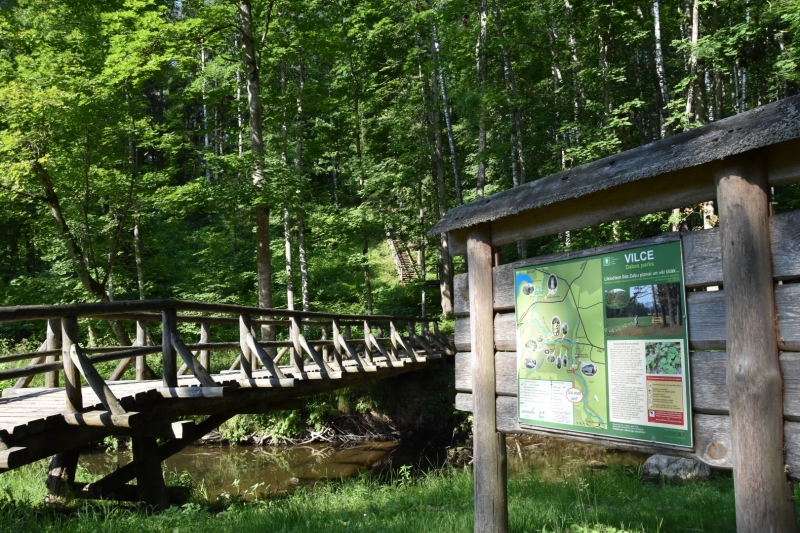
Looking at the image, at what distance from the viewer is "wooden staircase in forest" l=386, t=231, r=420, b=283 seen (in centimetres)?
2759

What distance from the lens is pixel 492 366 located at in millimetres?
3910

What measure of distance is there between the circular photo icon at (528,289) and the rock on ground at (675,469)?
569 centimetres

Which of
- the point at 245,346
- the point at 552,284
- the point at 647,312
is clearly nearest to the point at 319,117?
the point at 245,346

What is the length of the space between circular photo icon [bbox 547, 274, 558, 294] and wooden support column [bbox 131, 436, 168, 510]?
4956mm

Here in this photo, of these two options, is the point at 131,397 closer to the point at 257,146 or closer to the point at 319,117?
the point at 257,146

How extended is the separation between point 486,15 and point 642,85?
677 centimetres

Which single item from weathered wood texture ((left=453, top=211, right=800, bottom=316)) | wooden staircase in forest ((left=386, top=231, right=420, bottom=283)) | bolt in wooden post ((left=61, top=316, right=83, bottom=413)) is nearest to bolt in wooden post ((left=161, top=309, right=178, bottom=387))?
bolt in wooden post ((left=61, top=316, right=83, bottom=413))

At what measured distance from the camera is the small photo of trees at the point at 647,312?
2852 mm

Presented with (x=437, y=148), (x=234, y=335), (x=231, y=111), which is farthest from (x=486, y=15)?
(x=234, y=335)

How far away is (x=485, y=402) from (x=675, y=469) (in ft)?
18.4

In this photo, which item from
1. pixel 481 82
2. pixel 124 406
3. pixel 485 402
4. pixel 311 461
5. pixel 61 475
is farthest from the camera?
pixel 481 82

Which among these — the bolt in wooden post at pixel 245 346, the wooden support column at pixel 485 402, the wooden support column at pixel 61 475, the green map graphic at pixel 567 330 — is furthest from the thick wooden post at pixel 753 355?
the wooden support column at pixel 61 475

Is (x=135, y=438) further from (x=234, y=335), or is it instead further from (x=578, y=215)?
(x=234, y=335)

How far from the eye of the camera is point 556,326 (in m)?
3.44
